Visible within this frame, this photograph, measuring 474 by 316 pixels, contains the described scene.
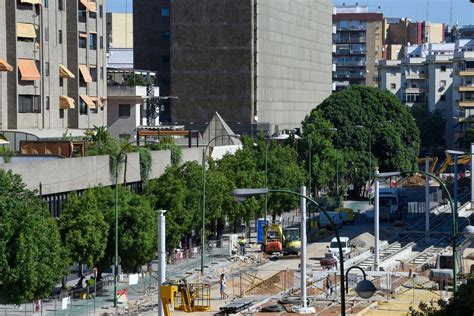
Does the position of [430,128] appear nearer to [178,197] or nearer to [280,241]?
[280,241]

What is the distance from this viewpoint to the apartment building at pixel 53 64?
91.2 meters

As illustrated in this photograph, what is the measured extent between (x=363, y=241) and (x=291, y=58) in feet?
219

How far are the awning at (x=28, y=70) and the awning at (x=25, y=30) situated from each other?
165 centimetres

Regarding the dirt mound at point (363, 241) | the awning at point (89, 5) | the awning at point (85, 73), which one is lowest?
the dirt mound at point (363, 241)

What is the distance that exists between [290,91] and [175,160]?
68.3m

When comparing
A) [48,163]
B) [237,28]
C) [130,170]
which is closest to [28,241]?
[48,163]

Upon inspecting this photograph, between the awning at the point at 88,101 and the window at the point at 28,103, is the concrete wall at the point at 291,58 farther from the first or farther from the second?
the window at the point at 28,103

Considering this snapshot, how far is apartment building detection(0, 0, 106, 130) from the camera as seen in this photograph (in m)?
91.2

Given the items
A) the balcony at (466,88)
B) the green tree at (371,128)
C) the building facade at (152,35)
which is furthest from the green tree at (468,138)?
the building facade at (152,35)

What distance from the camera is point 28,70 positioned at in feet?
302

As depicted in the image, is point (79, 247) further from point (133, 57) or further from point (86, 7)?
point (133, 57)

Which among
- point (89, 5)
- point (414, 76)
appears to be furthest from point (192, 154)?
point (414, 76)

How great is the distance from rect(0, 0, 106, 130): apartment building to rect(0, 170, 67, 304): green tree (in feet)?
117

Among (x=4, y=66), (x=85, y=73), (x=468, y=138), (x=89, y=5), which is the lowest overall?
(x=468, y=138)
